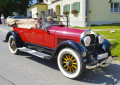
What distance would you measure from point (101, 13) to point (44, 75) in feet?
47.6

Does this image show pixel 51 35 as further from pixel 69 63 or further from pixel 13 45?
pixel 13 45

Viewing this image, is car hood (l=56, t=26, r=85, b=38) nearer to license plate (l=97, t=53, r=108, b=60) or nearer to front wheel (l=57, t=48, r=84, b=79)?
front wheel (l=57, t=48, r=84, b=79)

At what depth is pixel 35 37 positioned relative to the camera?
5176mm

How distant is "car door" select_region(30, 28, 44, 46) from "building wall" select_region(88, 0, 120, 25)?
12077 millimetres

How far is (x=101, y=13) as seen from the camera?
16703 millimetres

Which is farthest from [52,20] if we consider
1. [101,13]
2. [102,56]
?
[101,13]

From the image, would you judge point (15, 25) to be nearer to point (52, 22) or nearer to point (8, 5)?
point (52, 22)

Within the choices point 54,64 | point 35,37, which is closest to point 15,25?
point 35,37

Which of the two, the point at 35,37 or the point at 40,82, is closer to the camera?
the point at 40,82

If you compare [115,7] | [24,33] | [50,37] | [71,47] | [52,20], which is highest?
[115,7]

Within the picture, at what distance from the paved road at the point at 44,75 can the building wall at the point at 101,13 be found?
12.2m

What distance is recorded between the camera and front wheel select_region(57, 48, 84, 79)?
344 cm

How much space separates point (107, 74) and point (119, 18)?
609 inches

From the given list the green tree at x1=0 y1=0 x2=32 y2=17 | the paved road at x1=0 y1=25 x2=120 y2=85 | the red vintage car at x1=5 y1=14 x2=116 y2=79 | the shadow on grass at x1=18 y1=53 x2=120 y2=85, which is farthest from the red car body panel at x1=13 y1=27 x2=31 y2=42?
the green tree at x1=0 y1=0 x2=32 y2=17
